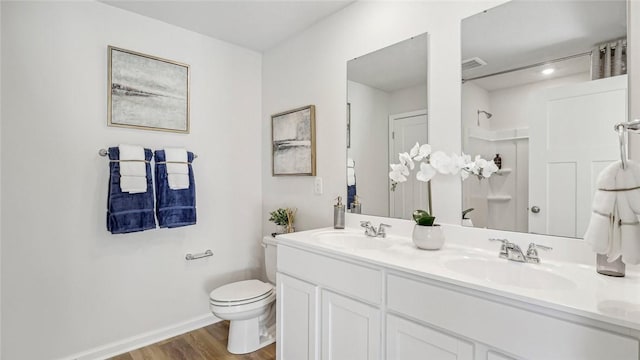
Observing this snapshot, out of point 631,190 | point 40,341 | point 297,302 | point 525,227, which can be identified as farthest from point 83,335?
point 631,190

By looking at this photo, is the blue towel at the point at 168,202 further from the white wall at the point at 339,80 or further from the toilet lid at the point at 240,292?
the white wall at the point at 339,80

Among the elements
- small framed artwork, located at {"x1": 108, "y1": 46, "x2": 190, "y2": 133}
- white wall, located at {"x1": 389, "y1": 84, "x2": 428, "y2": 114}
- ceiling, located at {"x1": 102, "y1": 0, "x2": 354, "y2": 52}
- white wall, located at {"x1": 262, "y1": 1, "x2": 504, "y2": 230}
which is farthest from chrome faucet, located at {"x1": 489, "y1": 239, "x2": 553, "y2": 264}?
small framed artwork, located at {"x1": 108, "y1": 46, "x2": 190, "y2": 133}

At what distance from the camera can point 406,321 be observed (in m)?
1.17

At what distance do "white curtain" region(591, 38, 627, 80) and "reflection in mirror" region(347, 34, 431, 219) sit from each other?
0.69m

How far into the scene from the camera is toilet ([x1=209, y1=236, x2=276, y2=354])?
6.51 feet

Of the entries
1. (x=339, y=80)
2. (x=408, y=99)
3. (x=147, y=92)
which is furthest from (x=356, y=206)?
(x=147, y=92)

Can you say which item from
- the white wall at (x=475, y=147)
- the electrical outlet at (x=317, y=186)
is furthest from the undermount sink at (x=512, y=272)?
the electrical outlet at (x=317, y=186)

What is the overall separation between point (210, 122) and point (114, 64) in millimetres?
724

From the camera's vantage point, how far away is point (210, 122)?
8.21 feet

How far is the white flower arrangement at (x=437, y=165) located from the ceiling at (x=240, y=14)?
3.75 ft

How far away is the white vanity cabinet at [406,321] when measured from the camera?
83cm

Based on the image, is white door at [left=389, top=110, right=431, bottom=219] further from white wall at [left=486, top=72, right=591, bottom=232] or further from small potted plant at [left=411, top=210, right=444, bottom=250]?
white wall at [left=486, top=72, right=591, bottom=232]

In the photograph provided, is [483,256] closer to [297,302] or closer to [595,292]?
[595,292]

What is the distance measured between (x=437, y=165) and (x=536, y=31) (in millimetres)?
700
